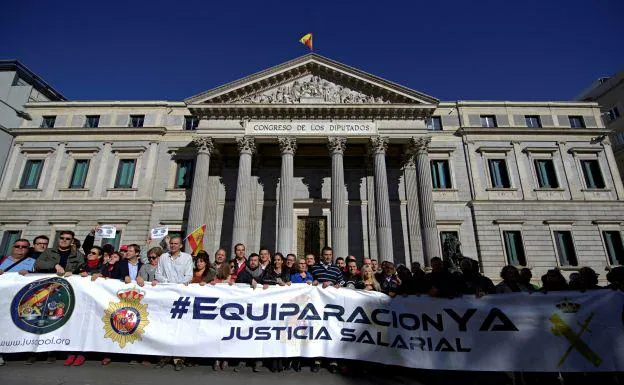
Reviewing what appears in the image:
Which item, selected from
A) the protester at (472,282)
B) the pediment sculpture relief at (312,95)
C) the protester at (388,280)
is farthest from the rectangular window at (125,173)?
the protester at (472,282)

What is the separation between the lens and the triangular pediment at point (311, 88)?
20.5 metres

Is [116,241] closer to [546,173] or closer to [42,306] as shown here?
[42,306]

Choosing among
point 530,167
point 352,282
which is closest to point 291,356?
point 352,282

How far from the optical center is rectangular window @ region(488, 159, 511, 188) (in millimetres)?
22234

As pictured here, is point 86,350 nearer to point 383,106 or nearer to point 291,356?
point 291,356

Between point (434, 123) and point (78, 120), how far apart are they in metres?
28.5

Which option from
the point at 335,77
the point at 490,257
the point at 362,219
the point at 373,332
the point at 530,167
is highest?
the point at 335,77

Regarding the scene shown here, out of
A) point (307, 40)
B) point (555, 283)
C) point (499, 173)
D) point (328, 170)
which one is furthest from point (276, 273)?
point (499, 173)

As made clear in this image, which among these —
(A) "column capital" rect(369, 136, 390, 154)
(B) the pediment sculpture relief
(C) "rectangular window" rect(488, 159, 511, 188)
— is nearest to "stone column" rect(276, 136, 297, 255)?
(B) the pediment sculpture relief

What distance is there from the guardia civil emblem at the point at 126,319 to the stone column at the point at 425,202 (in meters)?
15.3

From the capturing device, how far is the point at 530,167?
22453 mm

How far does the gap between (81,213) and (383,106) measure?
2236cm

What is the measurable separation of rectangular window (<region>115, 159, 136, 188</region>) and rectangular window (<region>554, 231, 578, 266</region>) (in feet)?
100

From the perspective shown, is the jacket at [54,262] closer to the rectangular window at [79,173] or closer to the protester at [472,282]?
the protester at [472,282]
